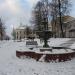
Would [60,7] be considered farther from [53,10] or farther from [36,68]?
[36,68]

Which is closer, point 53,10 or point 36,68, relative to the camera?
point 36,68

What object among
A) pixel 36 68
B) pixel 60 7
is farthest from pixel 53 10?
pixel 36 68

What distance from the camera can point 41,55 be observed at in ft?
49.3

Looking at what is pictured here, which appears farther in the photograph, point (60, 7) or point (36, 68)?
point (60, 7)

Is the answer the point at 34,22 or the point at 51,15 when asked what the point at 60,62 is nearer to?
the point at 51,15

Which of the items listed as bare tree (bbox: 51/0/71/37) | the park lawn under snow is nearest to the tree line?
bare tree (bbox: 51/0/71/37)

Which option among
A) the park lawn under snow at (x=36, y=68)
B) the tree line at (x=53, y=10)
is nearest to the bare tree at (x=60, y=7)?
the tree line at (x=53, y=10)

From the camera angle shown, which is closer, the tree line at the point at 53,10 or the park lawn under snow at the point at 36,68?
the park lawn under snow at the point at 36,68

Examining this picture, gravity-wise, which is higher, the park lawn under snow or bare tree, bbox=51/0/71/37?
bare tree, bbox=51/0/71/37

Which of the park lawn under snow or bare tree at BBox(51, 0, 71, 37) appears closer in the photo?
the park lawn under snow

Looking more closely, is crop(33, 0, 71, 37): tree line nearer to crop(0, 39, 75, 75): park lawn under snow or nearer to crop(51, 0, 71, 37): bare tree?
crop(51, 0, 71, 37): bare tree

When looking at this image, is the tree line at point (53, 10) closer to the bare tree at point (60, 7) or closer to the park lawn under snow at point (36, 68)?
the bare tree at point (60, 7)

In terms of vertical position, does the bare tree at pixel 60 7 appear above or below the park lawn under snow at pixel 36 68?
above

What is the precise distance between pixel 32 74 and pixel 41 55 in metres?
4.88
